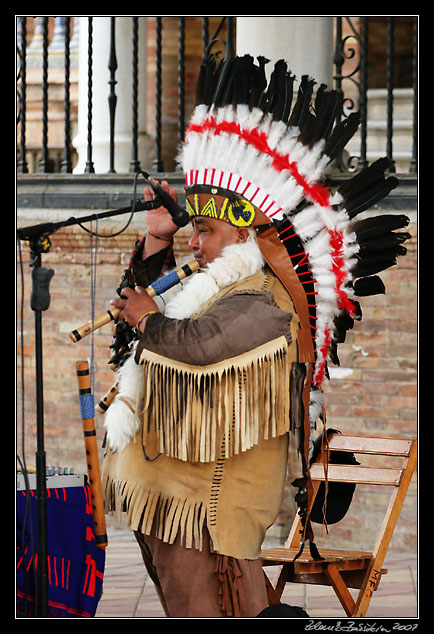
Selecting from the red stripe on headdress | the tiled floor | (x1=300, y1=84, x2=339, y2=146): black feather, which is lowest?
the tiled floor

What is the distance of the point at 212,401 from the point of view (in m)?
3.61

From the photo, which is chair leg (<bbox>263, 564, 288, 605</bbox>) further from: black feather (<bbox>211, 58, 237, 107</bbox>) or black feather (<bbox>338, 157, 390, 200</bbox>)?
black feather (<bbox>211, 58, 237, 107</bbox>)

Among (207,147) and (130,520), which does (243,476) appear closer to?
(130,520)

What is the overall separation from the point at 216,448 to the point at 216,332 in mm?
401

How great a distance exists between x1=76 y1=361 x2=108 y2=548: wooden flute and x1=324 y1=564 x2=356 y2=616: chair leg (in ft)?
3.23

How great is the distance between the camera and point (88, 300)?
6535 millimetres

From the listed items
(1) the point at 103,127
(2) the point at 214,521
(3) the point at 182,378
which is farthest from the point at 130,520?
(1) the point at 103,127

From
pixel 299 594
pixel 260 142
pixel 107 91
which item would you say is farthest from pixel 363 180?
pixel 107 91

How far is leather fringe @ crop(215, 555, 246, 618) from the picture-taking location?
146 inches

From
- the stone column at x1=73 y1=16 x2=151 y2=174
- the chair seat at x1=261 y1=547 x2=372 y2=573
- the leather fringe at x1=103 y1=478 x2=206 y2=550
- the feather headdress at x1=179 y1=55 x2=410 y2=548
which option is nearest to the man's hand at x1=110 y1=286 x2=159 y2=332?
the feather headdress at x1=179 y1=55 x2=410 y2=548

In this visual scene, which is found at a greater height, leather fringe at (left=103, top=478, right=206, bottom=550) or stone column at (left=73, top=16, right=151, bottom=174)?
stone column at (left=73, top=16, right=151, bottom=174)

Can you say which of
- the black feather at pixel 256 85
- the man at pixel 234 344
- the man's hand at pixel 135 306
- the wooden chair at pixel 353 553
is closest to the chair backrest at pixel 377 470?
the wooden chair at pixel 353 553

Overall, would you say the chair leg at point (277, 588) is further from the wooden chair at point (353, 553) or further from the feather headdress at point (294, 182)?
the feather headdress at point (294, 182)

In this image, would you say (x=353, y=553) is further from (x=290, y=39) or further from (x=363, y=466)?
(x=290, y=39)
